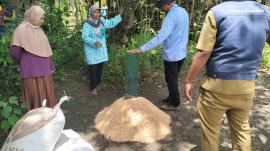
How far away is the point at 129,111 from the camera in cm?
470

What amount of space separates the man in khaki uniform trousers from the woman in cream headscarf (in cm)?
186

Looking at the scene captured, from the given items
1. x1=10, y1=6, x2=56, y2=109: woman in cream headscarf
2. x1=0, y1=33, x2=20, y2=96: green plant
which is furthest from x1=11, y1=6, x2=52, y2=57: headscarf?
x1=0, y1=33, x2=20, y2=96: green plant

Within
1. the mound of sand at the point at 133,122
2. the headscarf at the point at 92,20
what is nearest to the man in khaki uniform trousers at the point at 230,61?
the mound of sand at the point at 133,122

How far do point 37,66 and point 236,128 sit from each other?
7.75 feet

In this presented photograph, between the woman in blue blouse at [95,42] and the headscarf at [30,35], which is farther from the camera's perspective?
the woman in blue blouse at [95,42]

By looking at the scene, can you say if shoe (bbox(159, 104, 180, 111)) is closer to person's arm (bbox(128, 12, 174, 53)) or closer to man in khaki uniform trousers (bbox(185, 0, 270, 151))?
person's arm (bbox(128, 12, 174, 53))

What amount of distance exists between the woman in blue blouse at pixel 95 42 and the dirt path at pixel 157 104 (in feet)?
1.08

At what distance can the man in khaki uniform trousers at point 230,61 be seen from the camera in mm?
3100

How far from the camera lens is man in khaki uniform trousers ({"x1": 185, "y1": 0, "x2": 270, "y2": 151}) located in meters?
3.10

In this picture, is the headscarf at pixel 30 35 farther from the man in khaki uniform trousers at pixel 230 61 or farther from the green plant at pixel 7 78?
the man in khaki uniform trousers at pixel 230 61

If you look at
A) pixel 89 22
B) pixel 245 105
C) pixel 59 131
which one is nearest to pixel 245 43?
pixel 245 105

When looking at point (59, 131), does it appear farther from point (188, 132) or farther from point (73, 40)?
point (73, 40)

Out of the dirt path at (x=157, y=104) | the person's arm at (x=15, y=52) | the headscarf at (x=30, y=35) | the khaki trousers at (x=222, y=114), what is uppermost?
the headscarf at (x=30, y=35)

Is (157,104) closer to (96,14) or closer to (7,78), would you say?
(96,14)
